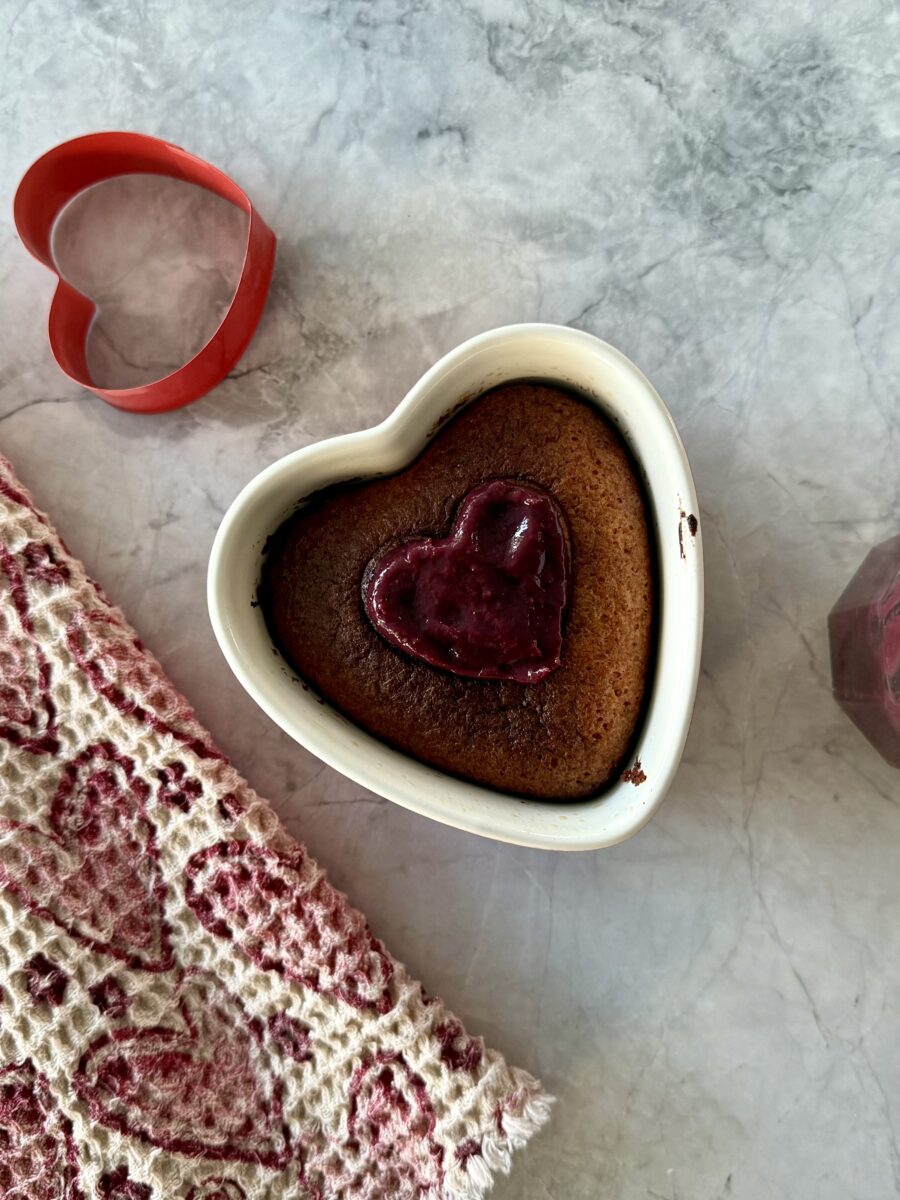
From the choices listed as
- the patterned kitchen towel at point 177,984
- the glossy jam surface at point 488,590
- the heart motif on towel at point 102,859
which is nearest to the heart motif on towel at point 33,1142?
the patterned kitchen towel at point 177,984

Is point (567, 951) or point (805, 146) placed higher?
point (805, 146)

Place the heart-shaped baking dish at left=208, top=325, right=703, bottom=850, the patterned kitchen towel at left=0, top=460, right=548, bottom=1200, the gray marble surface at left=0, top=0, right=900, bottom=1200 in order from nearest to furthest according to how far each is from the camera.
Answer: the heart-shaped baking dish at left=208, top=325, right=703, bottom=850, the patterned kitchen towel at left=0, top=460, right=548, bottom=1200, the gray marble surface at left=0, top=0, right=900, bottom=1200

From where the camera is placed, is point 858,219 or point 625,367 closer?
point 625,367

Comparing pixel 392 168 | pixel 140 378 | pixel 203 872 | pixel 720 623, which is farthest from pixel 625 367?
pixel 203 872

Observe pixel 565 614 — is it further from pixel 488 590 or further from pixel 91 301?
pixel 91 301

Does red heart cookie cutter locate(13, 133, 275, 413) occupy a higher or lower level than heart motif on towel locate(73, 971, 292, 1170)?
higher

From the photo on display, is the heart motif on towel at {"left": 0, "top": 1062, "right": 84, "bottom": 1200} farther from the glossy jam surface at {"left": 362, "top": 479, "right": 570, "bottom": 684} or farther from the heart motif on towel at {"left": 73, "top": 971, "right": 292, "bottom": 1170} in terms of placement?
the glossy jam surface at {"left": 362, "top": 479, "right": 570, "bottom": 684}

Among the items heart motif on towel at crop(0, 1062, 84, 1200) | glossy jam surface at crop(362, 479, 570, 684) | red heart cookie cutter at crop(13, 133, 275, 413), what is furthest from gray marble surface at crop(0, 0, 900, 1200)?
heart motif on towel at crop(0, 1062, 84, 1200)

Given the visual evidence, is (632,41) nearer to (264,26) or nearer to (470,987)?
(264,26)
